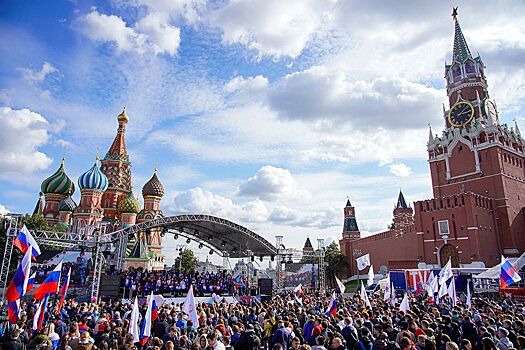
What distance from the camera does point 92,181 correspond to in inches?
1992

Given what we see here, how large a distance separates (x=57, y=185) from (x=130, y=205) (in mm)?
10411

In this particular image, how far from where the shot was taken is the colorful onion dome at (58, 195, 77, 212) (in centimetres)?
5175

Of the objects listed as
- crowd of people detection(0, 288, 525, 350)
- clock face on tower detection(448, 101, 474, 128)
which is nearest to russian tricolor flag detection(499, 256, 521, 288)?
crowd of people detection(0, 288, 525, 350)

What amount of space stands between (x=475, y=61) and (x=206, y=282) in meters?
50.0

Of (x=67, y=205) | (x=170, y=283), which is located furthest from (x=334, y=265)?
(x=67, y=205)

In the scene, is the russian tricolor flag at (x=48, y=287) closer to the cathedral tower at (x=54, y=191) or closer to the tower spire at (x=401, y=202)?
the cathedral tower at (x=54, y=191)

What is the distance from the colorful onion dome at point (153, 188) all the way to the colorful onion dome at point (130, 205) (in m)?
1.68

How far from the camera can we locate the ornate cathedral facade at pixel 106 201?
49344mm

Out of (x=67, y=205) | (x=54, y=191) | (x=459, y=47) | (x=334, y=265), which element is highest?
(x=459, y=47)

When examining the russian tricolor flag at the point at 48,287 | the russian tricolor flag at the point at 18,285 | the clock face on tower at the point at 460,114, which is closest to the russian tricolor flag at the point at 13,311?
the russian tricolor flag at the point at 18,285

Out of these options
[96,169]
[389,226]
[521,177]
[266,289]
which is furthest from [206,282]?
[389,226]

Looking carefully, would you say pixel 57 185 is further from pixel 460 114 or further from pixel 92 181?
pixel 460 114

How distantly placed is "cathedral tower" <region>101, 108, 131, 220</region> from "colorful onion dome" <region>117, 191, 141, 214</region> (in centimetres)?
242

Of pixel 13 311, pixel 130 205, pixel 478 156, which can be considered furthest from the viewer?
pixel 130 205
